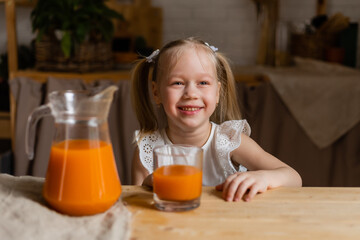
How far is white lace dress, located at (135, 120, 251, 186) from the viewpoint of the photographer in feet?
4.33

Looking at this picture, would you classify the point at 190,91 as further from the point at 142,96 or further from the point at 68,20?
the point at 68,20

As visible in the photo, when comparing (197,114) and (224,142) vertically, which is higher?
(197,114)

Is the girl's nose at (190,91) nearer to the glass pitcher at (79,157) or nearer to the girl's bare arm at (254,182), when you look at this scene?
the girl's bare arm at (254,182)

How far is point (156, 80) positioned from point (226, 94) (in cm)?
26

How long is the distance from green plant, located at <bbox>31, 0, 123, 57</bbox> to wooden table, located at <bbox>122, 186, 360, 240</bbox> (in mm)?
1607

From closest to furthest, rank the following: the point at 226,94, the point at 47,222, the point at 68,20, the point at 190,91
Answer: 1. the point at 47,222
2. the point at 190,91
3. the point at 226,94
4. the point at 68,20

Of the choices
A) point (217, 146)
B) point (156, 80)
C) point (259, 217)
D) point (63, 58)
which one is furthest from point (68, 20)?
point (259, 217)

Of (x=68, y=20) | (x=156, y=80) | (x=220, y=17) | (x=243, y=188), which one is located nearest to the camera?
(x=243, y=188)

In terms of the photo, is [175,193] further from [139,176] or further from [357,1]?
[357,1]

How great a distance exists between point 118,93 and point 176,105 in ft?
3.82

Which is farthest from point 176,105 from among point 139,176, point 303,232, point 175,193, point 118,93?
point 118,93

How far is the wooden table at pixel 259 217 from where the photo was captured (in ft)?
2.17

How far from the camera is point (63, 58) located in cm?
237

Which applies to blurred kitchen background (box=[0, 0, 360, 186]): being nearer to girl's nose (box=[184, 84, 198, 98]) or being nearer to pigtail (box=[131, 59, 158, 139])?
pigtail (box=[131, 59, 158, 139])
